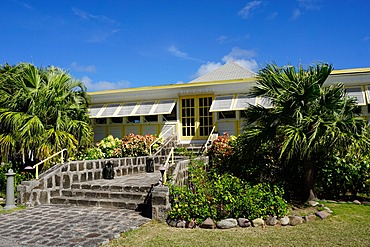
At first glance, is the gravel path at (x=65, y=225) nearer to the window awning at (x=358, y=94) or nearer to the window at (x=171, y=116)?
the window at (x=171, y=116)

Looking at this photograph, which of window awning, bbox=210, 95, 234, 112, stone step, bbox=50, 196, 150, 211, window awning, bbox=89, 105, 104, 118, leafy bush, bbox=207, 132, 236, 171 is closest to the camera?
stone step, bbox=50, 196, 150, 211

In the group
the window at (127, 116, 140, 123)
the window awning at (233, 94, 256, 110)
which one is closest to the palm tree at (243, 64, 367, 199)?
the window awning at (233, 94, 256, 110)

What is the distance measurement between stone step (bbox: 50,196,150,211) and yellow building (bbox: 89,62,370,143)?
6442 mm

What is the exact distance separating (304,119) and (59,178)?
675 cm

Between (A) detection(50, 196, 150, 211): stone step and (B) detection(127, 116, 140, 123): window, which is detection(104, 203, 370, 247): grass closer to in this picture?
(A) detection(50, 196, 150, 211): stone step

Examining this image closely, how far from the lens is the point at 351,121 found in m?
Result: 7.03

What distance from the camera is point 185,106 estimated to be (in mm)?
14742

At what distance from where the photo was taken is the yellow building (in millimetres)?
12203

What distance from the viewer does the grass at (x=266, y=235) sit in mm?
5207

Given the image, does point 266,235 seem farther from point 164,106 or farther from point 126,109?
point 126,109

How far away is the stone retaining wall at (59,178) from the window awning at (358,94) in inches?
338

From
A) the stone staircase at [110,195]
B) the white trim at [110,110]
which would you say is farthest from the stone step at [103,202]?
the white trim at [110,110]

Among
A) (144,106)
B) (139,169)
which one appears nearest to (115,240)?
(139,169)

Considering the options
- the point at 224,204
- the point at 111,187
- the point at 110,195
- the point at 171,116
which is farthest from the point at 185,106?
the point at 224,204
